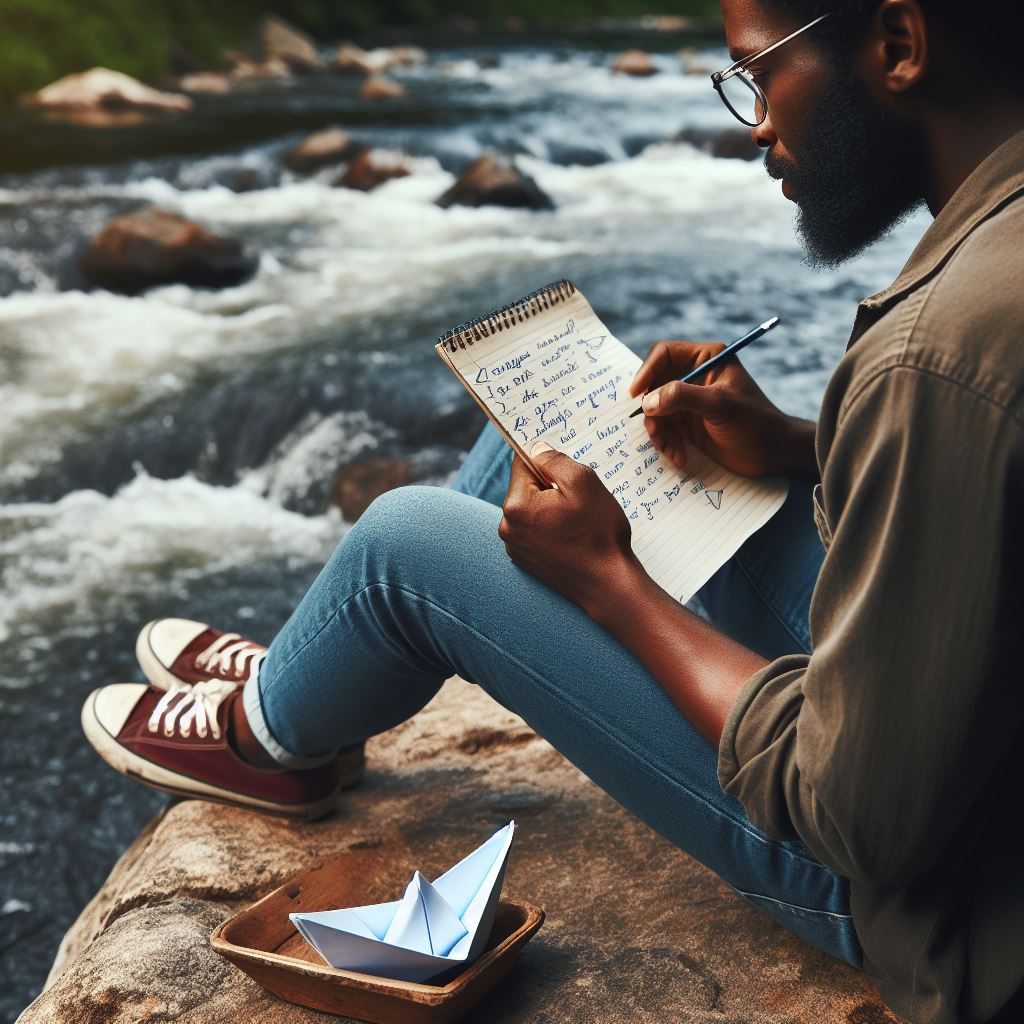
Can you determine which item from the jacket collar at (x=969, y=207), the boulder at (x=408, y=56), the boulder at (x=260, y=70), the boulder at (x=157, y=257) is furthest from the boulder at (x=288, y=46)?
the jacket collar at (x=969, y=207)

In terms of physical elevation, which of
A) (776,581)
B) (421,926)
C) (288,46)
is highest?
(288,46)

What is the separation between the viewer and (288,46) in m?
16.0

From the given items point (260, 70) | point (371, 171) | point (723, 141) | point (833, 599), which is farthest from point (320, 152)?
point (833, 599)

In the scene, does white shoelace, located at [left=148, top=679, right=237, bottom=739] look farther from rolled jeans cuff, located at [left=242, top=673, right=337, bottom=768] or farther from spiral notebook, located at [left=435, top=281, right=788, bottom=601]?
spiral notebook, located at [left=435, top=281, right=788, bottom=601]

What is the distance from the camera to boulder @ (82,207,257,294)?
21.1 ft

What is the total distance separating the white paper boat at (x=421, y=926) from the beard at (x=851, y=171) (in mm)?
818

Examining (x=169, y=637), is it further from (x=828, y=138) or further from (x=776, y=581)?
(x=828, y=138)

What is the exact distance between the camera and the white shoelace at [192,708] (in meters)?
1.90

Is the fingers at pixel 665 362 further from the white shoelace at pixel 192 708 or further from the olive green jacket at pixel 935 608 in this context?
the white shoelace at pixel 192 708

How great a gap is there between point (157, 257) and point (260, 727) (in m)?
5.13

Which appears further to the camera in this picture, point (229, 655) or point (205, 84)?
point (205, 84)

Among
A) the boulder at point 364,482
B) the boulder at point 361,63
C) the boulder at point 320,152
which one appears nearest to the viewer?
the boulder at point 364,482

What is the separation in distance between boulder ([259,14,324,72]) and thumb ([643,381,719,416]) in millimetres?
14877

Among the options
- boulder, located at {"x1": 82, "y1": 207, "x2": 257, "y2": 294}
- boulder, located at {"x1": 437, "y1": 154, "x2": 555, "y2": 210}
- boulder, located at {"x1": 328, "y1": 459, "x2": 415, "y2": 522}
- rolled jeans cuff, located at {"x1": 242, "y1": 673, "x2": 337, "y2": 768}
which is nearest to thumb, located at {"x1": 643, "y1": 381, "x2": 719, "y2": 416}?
rolled jeans cuff, located at {"x1": 242, "y1": 673, "x2": 337, "y2": 768}
